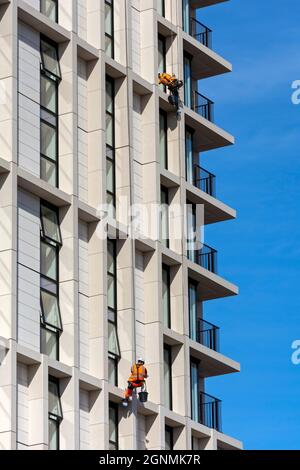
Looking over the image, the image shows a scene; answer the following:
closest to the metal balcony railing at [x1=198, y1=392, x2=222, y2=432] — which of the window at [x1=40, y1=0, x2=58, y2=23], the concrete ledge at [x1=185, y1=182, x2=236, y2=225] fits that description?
the concrete ledge at [x1=185, y1=182, x2=236, y2=225]

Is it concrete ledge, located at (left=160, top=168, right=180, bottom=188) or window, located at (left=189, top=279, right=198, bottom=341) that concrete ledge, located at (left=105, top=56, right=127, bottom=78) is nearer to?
concrete ledge, located at (left=160, top=168, right=180, bottom=188)

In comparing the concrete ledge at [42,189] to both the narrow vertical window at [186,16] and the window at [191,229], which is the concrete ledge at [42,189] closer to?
the window at [191,229]

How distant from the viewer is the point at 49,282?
257 ft

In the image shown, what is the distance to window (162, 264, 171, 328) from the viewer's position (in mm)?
86625

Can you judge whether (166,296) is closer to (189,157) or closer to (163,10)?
(189,157)

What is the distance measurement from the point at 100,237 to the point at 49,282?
12.2 ft

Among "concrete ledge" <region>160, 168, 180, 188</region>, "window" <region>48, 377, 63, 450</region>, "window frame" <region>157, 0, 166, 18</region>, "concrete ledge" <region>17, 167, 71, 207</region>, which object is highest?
"window frame" <region>157, 0, 166, 18</region>

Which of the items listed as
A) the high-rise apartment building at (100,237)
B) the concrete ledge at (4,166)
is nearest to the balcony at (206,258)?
the high-rise apartment building at (100,237)

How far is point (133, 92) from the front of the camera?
87.3m

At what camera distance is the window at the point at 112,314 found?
267ft

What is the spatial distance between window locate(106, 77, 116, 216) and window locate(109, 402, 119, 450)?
8.23 metres

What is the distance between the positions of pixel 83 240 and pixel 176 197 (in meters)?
8.94

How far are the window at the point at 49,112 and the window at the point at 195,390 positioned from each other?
1301cm
